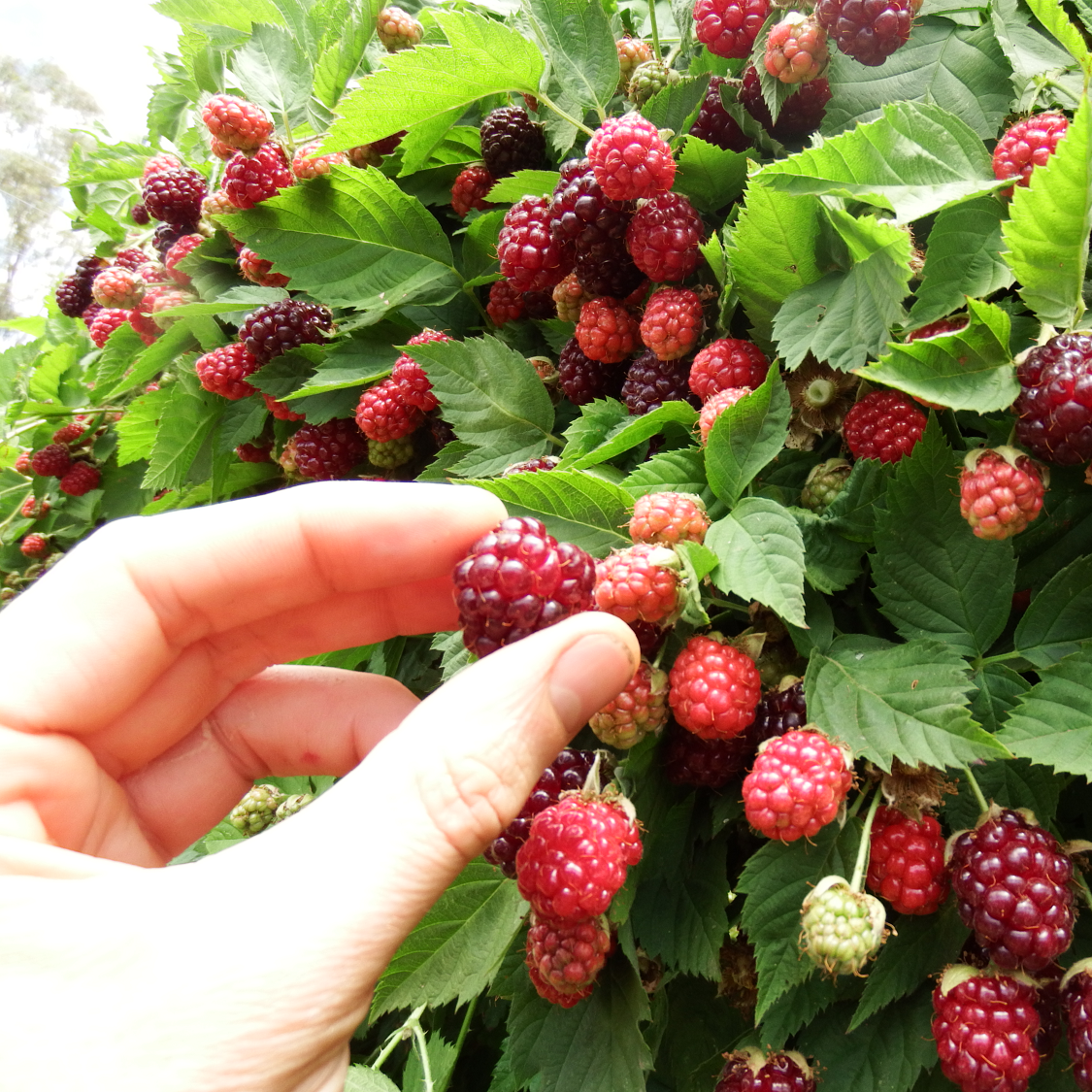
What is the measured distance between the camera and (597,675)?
633mm

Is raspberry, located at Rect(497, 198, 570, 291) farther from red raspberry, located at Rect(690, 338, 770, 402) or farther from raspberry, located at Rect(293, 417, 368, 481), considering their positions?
raspberry, located at Rect(293, 417, 368, 481)

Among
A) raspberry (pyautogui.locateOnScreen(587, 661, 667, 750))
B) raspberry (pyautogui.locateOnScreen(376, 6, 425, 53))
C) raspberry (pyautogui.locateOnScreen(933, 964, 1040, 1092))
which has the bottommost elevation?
raspberry (pyautogui.locateOnScreen(933, 964, 1040, 1092))

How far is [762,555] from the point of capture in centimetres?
71

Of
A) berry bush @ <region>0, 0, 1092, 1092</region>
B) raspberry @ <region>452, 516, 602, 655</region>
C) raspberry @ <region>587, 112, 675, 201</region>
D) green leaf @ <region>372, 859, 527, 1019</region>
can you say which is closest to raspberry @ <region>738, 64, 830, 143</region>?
berry bush @ <region>0, 0, 1092, 1092</region>

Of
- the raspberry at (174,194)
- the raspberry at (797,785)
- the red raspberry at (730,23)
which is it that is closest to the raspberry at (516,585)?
the raspberry at (797,785)

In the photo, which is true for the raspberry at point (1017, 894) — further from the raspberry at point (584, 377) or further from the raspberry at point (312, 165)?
the raspberry at point (312, 165)

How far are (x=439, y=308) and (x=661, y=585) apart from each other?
0.80 meters

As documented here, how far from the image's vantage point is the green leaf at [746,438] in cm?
76

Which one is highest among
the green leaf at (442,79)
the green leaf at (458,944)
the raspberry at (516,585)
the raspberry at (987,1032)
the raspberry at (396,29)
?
the raspberry at (396,29)

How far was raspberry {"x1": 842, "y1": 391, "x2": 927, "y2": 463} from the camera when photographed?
0.74 m

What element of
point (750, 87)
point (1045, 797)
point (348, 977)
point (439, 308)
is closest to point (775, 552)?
point (1045, 797)

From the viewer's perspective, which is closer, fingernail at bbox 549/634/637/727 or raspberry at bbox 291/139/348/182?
fingernail at bbox 549/634/637/727

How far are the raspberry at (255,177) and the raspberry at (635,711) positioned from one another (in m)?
0.98

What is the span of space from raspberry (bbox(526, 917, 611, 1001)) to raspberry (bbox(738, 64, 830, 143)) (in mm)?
851
